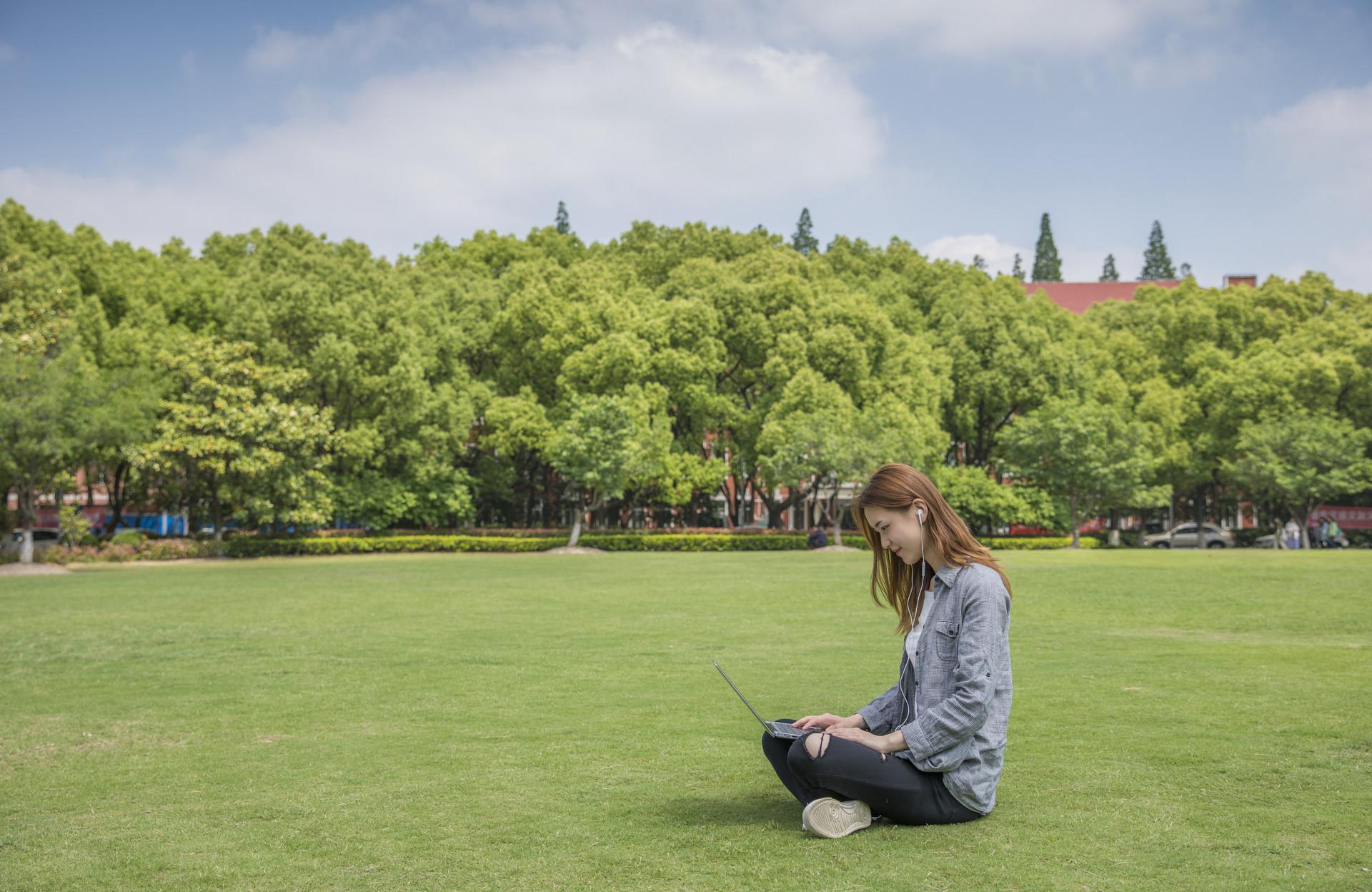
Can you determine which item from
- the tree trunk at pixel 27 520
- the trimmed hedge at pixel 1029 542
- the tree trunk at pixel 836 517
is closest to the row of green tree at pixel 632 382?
the tree trunk at pixel 27 520

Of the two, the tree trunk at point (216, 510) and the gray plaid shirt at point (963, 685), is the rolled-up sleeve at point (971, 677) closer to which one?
the gray plaid shirt at point (963, 685)

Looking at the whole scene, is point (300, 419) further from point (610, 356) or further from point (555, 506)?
point (555, 506)

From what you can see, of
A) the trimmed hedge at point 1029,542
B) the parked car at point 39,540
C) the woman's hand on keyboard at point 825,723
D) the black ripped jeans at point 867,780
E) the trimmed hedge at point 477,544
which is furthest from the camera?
the trimmed hedge at point 1029,542

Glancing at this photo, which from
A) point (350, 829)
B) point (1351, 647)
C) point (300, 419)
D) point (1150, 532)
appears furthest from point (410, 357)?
point (1150, 532)

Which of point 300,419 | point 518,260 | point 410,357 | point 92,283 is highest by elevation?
point 518,260

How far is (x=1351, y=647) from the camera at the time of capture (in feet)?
41.0

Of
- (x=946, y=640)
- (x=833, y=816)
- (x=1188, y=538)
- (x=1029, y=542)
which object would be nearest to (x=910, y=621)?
(x=946, y=640)

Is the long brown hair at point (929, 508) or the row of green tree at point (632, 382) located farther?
the row of green tree at point (632, 382)

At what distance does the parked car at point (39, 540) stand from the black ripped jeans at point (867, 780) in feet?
115

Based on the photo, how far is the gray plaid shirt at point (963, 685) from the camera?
463 centimetres

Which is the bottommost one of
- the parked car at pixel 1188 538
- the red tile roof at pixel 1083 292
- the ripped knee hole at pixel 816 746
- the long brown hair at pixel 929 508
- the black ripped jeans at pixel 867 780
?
the parked car at pixel 1188 538

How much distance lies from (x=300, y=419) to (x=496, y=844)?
3559cm

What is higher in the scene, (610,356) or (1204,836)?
(610,356)

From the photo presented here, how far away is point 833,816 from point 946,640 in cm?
94
